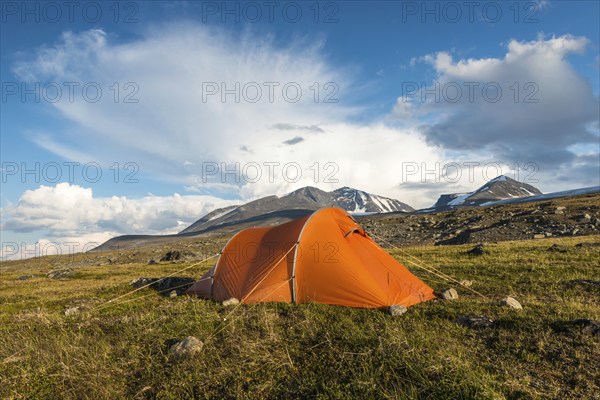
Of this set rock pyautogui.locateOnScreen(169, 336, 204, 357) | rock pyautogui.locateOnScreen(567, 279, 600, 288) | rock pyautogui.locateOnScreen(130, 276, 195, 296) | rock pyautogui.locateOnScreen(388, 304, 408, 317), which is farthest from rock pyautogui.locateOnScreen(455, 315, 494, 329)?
rock pyautogui.locateOnScreen(130, 276, 195, 296)

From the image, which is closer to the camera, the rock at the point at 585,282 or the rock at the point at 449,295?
the rock at the point at 449,295

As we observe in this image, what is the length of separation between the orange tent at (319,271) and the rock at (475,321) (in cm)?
218

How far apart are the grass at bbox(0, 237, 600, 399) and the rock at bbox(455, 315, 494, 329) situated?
0.61ft

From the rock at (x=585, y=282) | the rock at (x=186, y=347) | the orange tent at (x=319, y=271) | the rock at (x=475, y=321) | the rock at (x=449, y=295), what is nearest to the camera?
the rock at (x=186, y=347)

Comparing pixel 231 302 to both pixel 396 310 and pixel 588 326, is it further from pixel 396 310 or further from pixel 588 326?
pixel 588 326

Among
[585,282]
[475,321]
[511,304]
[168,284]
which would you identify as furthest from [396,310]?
[168,284]

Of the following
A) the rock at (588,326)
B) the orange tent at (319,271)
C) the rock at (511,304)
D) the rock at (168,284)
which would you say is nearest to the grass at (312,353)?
the rock at (588,326)

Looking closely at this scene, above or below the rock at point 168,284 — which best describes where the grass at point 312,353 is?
above

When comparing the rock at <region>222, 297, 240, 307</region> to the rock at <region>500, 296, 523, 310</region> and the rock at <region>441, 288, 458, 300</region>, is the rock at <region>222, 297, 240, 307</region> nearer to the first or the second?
the rock at <region>441, 288, 458, 300</region>

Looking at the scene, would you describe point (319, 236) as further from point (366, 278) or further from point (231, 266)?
point (231, 266)

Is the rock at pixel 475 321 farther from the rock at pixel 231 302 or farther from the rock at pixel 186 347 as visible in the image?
the rock at pixel 231 302

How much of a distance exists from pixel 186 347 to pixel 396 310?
18.9 feet

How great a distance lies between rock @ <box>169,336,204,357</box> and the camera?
293 inches

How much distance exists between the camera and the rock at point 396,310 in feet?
32.5
